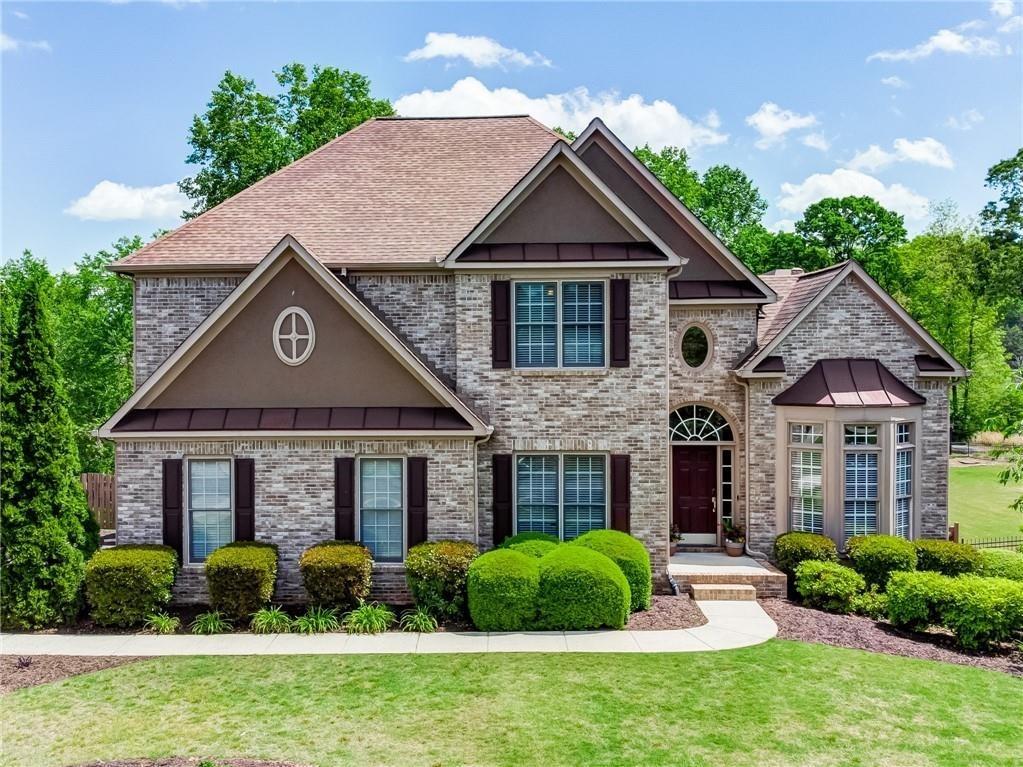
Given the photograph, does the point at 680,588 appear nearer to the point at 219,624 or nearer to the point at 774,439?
the point at 774,439

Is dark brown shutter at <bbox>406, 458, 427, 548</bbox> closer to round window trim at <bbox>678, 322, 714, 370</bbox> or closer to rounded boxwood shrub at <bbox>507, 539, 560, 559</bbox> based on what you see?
rounded boxwood shrub at <bbox>507, 539, 560, 559</bbox>

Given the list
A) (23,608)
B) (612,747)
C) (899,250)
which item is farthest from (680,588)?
(899,250)

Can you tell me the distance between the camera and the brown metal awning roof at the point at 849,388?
14.8m

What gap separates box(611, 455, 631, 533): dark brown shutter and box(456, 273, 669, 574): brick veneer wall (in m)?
0.13

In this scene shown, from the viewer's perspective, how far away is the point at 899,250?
4759cm

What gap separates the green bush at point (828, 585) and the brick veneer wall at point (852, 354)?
1.89 meters

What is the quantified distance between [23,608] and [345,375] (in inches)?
261

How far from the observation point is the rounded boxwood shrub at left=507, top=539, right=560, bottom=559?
1270 centimetres

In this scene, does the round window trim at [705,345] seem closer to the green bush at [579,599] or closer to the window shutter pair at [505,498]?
the window shutter pair at [505,498]

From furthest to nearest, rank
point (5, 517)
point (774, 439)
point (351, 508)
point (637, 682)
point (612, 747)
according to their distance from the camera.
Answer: point (774, 439) → point (351, 508) → point (5, 517) → point (637, 682) → point (612, 747)

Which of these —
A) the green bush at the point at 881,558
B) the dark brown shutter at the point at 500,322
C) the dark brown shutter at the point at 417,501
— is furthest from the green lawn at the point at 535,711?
the dark brown shutter at the point at 500,322

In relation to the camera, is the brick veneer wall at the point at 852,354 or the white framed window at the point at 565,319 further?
the brick veneer wall at the point at 852,354

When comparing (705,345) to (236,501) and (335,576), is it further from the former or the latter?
(236,501)

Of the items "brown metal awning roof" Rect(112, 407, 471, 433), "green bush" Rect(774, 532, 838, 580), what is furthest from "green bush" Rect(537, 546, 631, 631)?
"green bush" Rect(774, 532, 838, 580)
